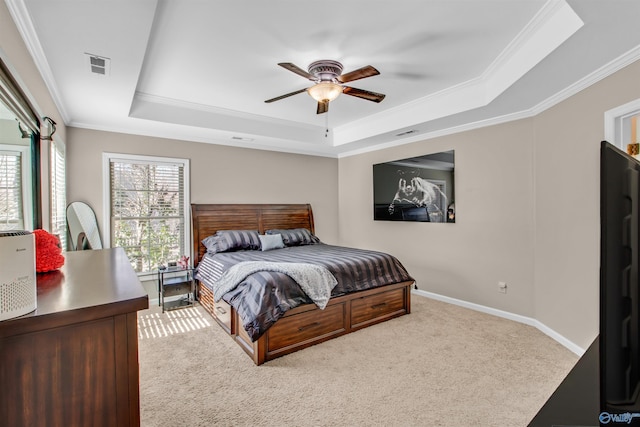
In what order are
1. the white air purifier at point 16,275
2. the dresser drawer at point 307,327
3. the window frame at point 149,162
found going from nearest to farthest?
the white air purifier at point 16,275
the dresser drawer at point 307,327
the window frame at point 149,162

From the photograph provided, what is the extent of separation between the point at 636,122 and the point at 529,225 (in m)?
1.43

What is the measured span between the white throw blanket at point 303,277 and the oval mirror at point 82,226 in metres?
1.80

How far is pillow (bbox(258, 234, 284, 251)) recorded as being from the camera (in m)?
4.63

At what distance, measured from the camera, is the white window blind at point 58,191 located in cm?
289

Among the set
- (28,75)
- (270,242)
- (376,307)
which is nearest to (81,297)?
(28,75)

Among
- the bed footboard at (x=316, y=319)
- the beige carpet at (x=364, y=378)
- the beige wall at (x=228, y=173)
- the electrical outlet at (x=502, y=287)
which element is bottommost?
the beige carpet at (x=364, y=378)

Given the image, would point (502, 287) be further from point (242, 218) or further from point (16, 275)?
point (16, 275)

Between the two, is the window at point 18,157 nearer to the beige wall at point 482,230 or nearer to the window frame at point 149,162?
the window frame at point 149,162

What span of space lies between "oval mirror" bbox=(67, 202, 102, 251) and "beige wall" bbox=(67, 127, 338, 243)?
11 centimetres

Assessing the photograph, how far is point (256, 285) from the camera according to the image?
2877mm

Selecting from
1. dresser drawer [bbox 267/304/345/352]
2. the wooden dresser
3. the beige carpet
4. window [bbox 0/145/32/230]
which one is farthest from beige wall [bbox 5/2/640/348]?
dresser drawer [bbox 267/304/345/352]

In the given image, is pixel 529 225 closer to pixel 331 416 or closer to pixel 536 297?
pixel 536 297

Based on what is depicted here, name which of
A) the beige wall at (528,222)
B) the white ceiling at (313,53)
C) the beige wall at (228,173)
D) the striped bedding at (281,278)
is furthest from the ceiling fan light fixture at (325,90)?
the beige wall at (228,173)

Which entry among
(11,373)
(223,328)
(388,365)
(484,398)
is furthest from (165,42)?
(484,398)
